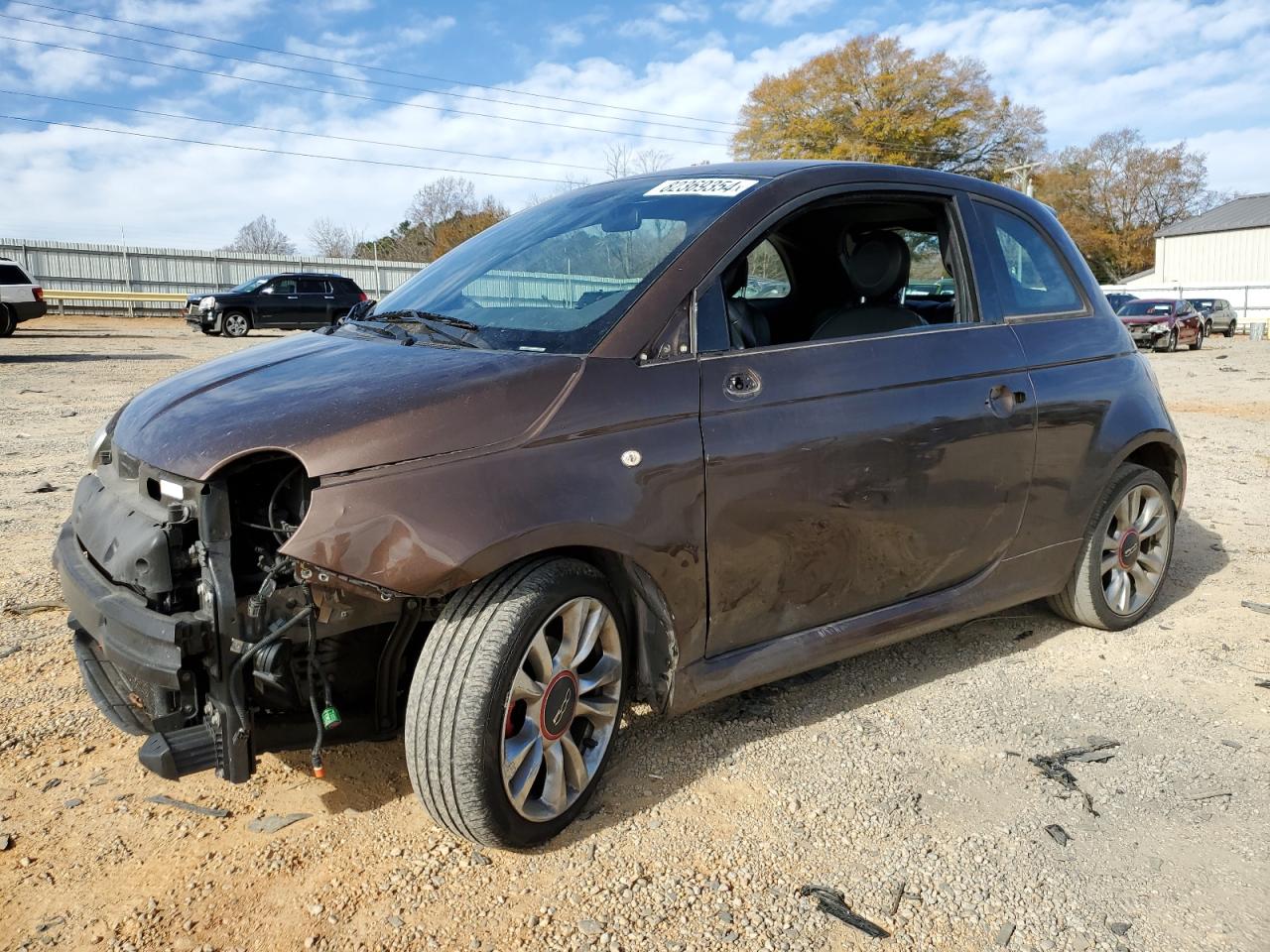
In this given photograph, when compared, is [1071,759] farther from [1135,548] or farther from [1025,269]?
[1025,269]

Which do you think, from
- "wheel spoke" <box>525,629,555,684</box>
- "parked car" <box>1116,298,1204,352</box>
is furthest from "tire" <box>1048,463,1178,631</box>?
"parked car" <box>1116,298,1204,352</box>

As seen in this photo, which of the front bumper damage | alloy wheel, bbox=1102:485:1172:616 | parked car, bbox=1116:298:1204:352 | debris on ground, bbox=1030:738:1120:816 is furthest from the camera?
parked car, bbox=1116:298:1204:352

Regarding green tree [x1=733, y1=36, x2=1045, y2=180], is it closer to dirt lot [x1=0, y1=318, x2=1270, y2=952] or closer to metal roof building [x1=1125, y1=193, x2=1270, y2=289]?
metal roof building [x1=1125, y1=193, x2=1270, y2=289]

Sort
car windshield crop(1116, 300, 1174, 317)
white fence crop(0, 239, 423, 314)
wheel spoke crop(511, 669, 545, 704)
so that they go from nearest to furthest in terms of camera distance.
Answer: wheel spoke crop(511, 669, 545, 704), car windshield crop(1116, 300, 1174, 317), white fence crop(0, 239, 423, 314)

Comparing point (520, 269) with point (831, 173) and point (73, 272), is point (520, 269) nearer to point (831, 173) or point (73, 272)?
point (831, 173)

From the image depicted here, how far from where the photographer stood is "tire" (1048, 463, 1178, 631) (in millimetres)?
4270

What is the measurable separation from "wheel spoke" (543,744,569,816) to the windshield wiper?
118 centimetres

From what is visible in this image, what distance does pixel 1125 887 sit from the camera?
2.66 metres

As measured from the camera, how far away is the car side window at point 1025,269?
12.9ft

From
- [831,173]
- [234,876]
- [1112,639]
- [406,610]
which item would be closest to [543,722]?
[406,610]

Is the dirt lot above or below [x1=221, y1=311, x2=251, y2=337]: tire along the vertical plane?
below

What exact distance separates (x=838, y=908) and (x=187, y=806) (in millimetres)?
1857

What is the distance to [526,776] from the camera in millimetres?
2678

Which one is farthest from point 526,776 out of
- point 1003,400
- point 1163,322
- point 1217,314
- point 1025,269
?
point 1217,314
